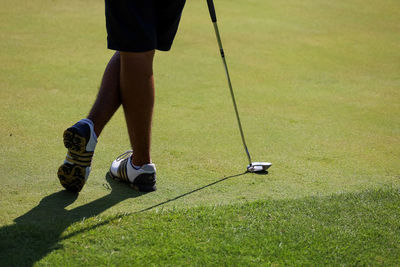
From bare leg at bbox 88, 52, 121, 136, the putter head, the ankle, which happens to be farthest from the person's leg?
the putter head

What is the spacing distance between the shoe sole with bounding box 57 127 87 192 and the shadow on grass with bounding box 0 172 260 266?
0.09 meters

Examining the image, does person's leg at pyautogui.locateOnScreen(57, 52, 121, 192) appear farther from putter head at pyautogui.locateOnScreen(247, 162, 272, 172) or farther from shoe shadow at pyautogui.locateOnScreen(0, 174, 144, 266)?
putter head at pyautogui.locateOnScreen(247, 162, 272, 172)

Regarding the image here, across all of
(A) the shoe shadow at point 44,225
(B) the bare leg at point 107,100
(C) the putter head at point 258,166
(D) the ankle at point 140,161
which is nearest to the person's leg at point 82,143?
(B) the bare leg at point 107,100

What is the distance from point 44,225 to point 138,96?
0.77 meters

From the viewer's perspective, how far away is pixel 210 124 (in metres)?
3.52

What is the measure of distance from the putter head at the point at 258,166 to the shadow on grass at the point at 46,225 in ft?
1.29

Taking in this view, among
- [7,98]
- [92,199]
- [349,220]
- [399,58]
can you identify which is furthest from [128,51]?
[399,58]

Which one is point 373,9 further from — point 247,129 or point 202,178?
point 202,178

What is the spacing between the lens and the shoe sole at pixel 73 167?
236 cm

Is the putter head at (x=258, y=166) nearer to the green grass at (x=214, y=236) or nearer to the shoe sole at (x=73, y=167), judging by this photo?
the green grass at (x=214, y=236)

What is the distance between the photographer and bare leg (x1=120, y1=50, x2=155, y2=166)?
95.9 inches

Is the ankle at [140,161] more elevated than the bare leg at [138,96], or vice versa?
the bare leg at [138,96]

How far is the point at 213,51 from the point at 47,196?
10.7 feet

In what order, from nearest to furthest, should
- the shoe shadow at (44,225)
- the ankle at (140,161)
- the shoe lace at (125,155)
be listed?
the shoe shadow at (44,225) < the ankle at (140,161) < the shoe lace at (125,155)
